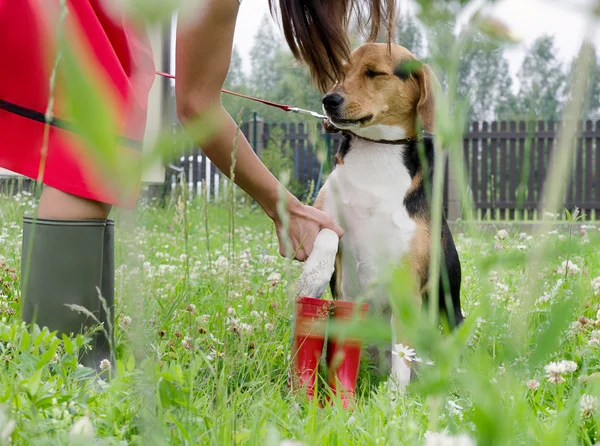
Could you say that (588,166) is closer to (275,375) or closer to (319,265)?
(319,265)

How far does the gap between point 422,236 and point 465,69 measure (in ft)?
→ 6.32

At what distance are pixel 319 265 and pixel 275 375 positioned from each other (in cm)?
41

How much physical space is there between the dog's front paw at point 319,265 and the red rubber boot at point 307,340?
8.9 inches

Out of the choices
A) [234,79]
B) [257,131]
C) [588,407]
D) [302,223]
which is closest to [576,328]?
[588,407]

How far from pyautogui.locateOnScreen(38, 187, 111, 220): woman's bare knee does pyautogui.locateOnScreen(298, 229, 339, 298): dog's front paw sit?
0.76 m

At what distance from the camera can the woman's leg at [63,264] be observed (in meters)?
2.13

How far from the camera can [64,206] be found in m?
2.16

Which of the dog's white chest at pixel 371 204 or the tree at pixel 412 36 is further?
the dog's white chest at pixel 371 204

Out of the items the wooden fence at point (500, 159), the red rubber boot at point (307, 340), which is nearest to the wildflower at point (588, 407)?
the red rubber boot at point (307, 340)

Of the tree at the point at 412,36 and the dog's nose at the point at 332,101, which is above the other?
the dog's nose at the point at 332,101

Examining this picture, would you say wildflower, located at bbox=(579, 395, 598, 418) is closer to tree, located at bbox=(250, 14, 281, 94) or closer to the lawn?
the lawn

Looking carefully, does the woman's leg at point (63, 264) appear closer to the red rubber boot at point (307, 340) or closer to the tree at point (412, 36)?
the red rubber boot at point (307, 340)

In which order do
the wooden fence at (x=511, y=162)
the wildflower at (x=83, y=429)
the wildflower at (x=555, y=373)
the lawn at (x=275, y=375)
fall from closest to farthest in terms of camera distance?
the lawn at (x=275, y=375) → the wildflower at (x=83, y=429) → the wildflower at (x=555, y=373) → the wooden fence at (x=511, y=162)

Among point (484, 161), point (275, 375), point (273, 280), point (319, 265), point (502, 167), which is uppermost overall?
point (484, 161)
